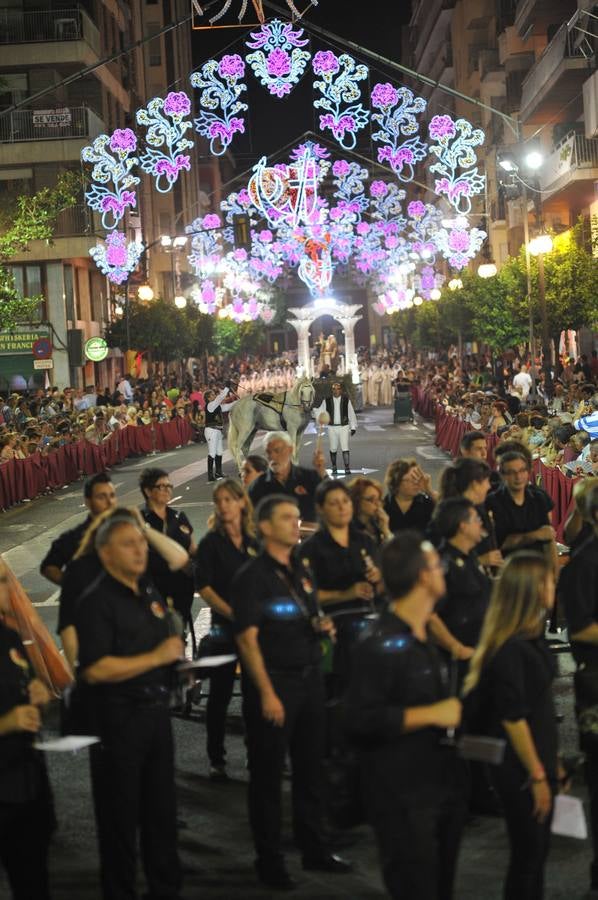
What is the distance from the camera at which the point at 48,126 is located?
2004 inches

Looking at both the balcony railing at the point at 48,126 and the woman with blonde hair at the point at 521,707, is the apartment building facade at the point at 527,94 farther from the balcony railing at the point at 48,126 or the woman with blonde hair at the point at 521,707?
the woman with blonde hair at the point at 521,707

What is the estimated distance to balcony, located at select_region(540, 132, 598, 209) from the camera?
123 ft

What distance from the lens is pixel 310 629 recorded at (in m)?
6.68

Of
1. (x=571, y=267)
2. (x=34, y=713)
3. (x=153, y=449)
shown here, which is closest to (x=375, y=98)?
(x=571, y=267)

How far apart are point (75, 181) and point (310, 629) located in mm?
30189

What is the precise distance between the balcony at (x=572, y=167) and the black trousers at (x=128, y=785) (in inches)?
1317

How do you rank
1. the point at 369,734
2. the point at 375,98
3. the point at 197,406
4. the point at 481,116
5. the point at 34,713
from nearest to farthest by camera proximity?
the point at 369,734, the point at 34,713, the point at 375,98, the point at 197,406, the point at 481,116

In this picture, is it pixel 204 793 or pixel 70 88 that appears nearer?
pixel 204 793

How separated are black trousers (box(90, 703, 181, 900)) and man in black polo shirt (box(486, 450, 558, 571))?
13.0 ft

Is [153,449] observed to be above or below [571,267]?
below

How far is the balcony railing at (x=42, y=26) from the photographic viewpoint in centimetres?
5112

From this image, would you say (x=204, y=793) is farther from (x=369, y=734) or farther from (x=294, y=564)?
(x=369, y=734)

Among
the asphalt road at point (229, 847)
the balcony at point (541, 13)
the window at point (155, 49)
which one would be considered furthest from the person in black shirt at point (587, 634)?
the window at point (155, 49)

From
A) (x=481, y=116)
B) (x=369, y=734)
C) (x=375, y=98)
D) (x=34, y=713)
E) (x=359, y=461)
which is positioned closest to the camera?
(x=369, y=734)
